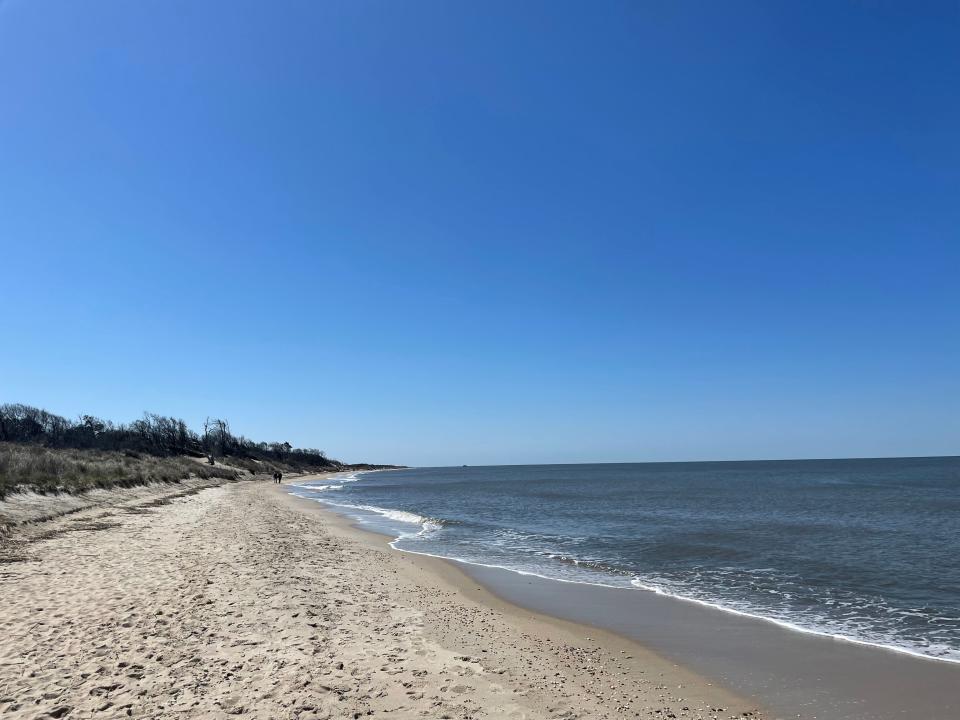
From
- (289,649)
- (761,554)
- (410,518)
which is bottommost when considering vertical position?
(410,518)

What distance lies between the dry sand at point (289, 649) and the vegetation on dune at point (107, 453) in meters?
14.6

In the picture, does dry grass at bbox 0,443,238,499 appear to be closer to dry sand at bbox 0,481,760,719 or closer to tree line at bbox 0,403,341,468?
dry sand at bbox 0,481,760,719

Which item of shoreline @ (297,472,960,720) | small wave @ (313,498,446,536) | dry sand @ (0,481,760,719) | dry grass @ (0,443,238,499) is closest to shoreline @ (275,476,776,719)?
dry sand @ (0,481,760,719)

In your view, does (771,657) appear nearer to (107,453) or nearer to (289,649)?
(289,649)

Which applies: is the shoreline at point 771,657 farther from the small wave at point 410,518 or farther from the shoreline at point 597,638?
the small wave at point 410,518

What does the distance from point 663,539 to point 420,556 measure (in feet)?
37.8

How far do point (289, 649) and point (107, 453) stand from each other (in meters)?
60.0

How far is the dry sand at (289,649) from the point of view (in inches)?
256

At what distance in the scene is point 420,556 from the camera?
1939 cm

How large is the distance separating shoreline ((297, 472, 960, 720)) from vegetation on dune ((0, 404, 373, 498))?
23.3m

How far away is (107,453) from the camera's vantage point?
182 feet

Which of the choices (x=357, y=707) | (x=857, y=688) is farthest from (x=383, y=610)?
(x=857, y=688)

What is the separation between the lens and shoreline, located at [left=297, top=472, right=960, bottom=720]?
7469mm

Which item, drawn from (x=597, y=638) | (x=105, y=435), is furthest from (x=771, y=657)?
(x=105, y=435)
